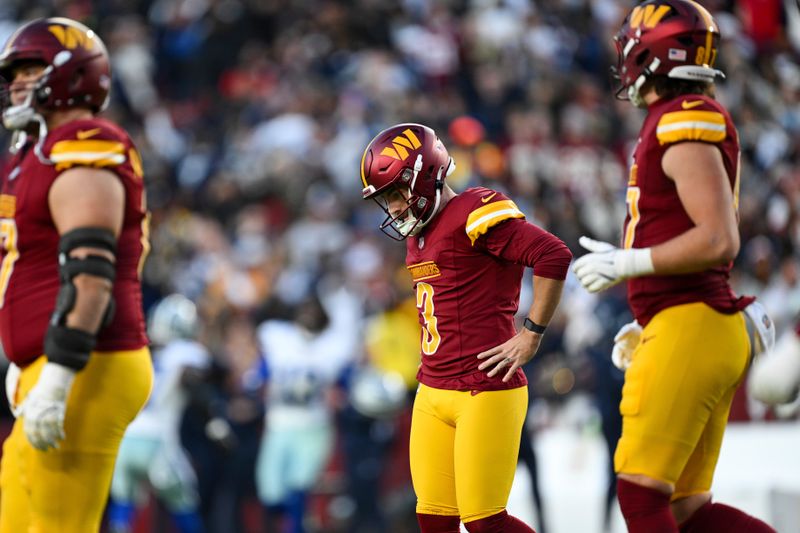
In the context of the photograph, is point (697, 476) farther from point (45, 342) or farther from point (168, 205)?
point (168, 205)

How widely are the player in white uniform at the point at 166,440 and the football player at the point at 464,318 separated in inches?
168

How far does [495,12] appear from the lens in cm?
1589

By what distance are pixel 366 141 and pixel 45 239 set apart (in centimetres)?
978

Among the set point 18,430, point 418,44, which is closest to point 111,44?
point 418,44

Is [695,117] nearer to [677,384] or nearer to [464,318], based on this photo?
[677,384]

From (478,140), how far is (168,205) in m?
3.56

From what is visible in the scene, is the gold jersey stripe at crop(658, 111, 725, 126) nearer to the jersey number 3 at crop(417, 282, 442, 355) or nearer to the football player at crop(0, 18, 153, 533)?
the jersey number 3 at crop(417, 282, 442, 355)

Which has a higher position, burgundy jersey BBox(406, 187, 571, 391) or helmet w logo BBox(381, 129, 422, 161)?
helmet w logo BBox(381, 129, 422, 161)

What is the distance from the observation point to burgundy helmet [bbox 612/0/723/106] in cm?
402

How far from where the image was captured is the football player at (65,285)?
3889 millimetres

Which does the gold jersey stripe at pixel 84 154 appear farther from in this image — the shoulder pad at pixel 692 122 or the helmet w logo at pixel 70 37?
the shoulder pad at pixel 692 122

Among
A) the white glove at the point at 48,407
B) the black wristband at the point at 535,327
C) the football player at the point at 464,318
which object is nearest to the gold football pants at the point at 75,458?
the white glove at the point at 48,407

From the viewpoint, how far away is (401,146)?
4.16 m

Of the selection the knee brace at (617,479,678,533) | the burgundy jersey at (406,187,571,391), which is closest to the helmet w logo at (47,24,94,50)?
the burgundy jersey at (406,187,571,391)
